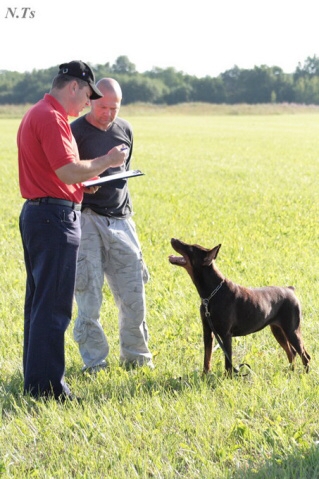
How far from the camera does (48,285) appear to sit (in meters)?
4.68

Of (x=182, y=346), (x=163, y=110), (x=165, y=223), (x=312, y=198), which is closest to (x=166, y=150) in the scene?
(x=312, y=198)

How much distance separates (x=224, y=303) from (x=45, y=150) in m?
1.62

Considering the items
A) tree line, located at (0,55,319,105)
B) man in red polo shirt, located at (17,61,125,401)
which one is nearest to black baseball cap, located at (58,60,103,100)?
man in red polo shirt, located at (17,61,125,401)

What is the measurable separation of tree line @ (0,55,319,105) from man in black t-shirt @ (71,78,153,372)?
351 ft

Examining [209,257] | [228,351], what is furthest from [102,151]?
[228,351]

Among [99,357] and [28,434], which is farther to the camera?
[99,357]

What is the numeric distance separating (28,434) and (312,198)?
1244 cm

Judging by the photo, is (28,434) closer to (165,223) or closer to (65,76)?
(65,76)

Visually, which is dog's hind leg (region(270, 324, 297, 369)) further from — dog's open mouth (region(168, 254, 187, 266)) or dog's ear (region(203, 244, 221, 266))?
dog's open mouth (region(168, 254, 187, 266))

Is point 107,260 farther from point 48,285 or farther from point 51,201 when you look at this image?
point 51,201

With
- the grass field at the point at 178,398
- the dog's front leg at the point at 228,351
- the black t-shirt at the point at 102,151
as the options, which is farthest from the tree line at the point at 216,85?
the dog's front leg at the point at 228,351

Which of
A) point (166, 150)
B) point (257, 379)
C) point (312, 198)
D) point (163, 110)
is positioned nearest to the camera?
point (257, 379)

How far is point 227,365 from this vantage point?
16.4ft

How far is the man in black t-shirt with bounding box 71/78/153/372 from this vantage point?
212 inches
